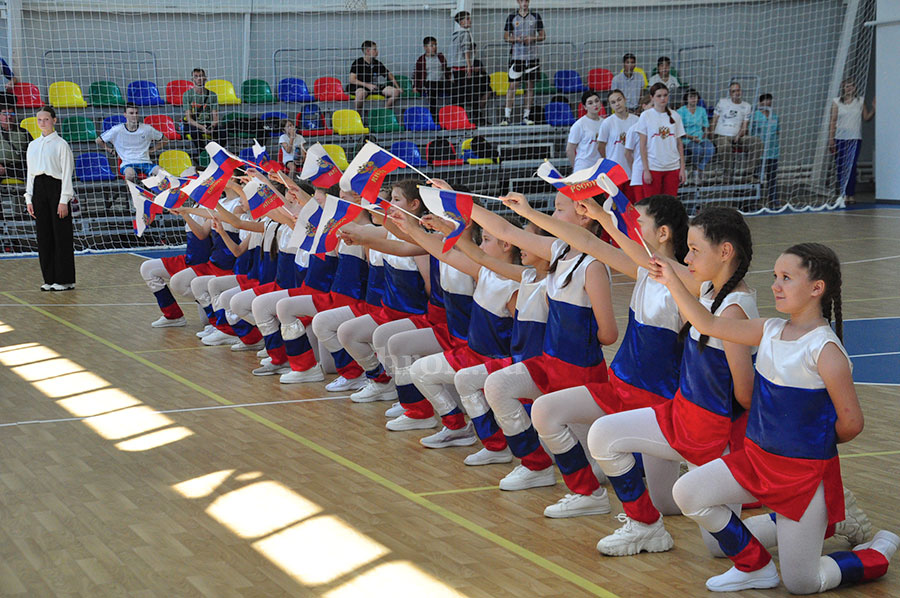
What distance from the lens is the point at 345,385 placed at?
5.84 m

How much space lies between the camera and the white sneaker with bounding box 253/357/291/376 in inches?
245

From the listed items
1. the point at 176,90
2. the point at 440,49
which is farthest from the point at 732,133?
the point at 176,90

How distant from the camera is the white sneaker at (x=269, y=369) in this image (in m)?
6.21

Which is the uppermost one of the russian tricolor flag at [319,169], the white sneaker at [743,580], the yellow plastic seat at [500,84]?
the yellow plastic seat at [500,84]

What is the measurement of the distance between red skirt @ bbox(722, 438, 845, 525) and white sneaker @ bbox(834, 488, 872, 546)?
34cm

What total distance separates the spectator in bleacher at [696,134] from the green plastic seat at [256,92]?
583 cm

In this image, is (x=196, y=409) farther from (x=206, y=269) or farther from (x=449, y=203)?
(x=206, y=269)

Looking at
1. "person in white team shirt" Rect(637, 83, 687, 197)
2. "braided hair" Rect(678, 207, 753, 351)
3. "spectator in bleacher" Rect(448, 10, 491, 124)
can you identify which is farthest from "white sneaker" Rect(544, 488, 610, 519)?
"spectator in bleacher" Rect(448, 10, 491, 124)

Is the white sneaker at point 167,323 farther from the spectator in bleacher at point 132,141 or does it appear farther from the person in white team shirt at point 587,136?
the person in white team shirt at point 587,136

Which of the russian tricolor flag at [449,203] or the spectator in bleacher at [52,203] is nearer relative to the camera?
the russian tricolor flag at [449,203]

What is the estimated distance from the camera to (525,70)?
48.6ft

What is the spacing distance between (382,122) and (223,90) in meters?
2.16

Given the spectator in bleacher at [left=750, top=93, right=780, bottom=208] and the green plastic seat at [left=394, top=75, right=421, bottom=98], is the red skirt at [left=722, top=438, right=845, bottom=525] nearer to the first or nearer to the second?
the green plastic seat at [left=394, top=75, right=421, bottom=98]

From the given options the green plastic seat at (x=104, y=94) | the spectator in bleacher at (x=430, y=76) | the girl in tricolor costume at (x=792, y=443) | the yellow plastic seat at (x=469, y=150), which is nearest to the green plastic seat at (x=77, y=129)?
the green plastic seat at (x=104, y=94)
